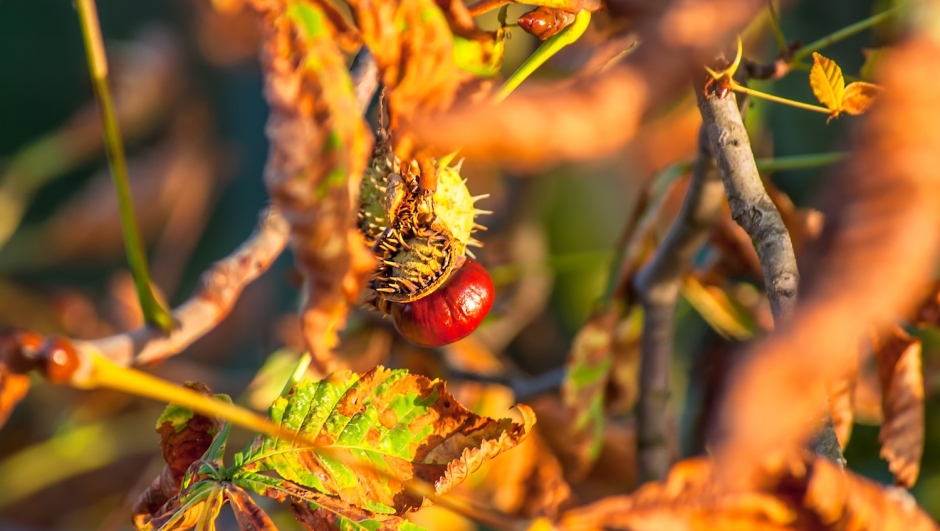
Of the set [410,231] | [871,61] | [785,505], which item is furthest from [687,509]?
[871,61]

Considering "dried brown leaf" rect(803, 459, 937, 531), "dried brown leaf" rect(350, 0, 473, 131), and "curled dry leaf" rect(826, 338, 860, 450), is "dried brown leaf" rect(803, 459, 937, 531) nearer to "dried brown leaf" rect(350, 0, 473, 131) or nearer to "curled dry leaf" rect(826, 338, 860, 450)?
"curled dry leaf" rect(826, 338, 860, 450)

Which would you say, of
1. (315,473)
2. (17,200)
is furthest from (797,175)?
(17,200)

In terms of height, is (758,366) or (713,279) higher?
(758,366)

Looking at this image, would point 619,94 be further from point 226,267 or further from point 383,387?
point 226,267

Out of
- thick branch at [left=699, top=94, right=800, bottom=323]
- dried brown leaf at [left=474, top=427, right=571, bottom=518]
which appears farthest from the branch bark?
dried brown leaf at [left=474, top=427, right=571, bottom=518]

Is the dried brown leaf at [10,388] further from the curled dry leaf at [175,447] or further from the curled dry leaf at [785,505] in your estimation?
the curled dry leaf at [785,505]

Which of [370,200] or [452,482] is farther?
[370,200]

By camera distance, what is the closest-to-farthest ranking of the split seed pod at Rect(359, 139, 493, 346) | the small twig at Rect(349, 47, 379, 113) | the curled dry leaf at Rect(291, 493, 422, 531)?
the curled dry leaf at Rect(291, 493, 422, 531)
the split seed pod at Rect(359, 139, 493, 346)
the small twig at Rect(349, 47, 379, 113)
